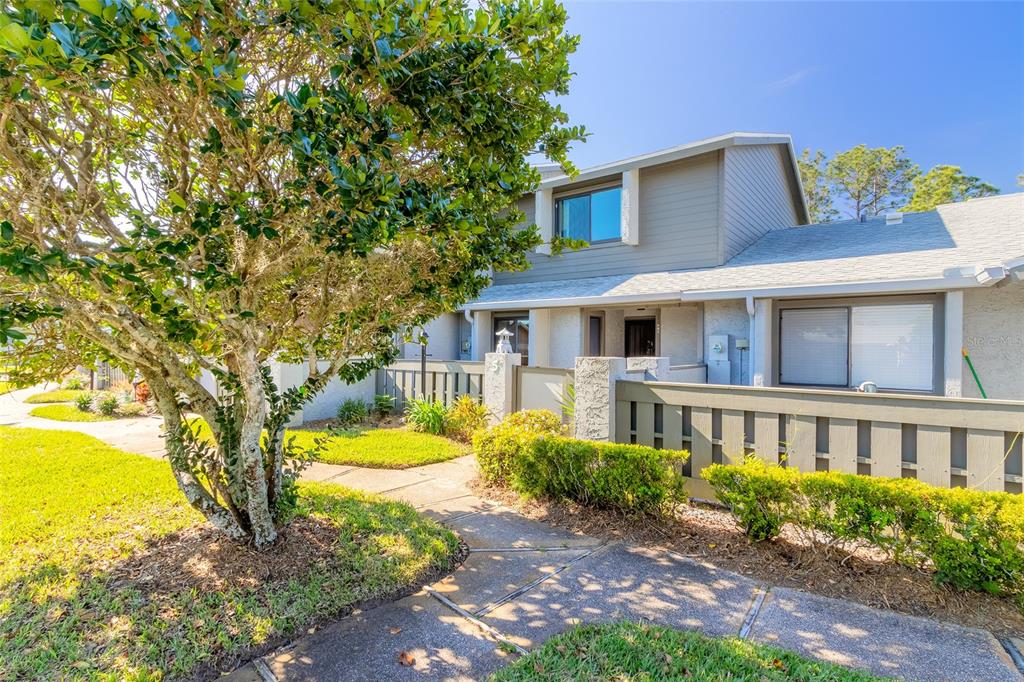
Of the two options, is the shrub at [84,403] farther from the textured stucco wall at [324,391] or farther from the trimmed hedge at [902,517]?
the trimmed hedge at [902,517]

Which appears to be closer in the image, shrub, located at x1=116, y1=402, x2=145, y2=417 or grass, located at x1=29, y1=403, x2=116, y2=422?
grass, located at x1=29, y1=403, x2=116, y2=422

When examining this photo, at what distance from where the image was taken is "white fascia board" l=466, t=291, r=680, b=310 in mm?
9264

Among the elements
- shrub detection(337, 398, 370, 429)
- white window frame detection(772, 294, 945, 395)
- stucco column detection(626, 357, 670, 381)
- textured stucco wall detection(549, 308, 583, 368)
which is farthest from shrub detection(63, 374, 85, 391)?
white window frame detection(772, 294, 945, 395)

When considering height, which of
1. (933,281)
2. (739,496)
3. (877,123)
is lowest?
(739,496)

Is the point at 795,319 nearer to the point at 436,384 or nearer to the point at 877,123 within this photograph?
the point at 436,384

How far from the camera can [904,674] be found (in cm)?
254

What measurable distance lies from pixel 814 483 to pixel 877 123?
23.9 m

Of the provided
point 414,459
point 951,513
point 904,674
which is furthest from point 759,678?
point 414,459

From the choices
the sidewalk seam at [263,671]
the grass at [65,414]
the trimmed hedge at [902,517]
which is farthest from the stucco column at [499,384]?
the grass at [65,414]

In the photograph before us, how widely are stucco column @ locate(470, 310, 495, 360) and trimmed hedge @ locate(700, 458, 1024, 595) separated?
9200 mm

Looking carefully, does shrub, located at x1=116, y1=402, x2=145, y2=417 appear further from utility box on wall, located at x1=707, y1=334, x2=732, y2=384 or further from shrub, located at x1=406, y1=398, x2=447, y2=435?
utility box on wall, located at x1=707, y1=334, x2=732, y2=384

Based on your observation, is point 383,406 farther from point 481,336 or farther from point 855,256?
point 855,256

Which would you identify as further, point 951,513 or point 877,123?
point 877,123

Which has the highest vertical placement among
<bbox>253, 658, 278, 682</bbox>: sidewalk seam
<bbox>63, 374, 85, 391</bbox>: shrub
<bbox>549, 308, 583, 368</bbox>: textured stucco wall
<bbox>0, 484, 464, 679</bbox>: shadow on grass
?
<bbox>549, 308, 583, 368</bbox>: textured stucco wall
